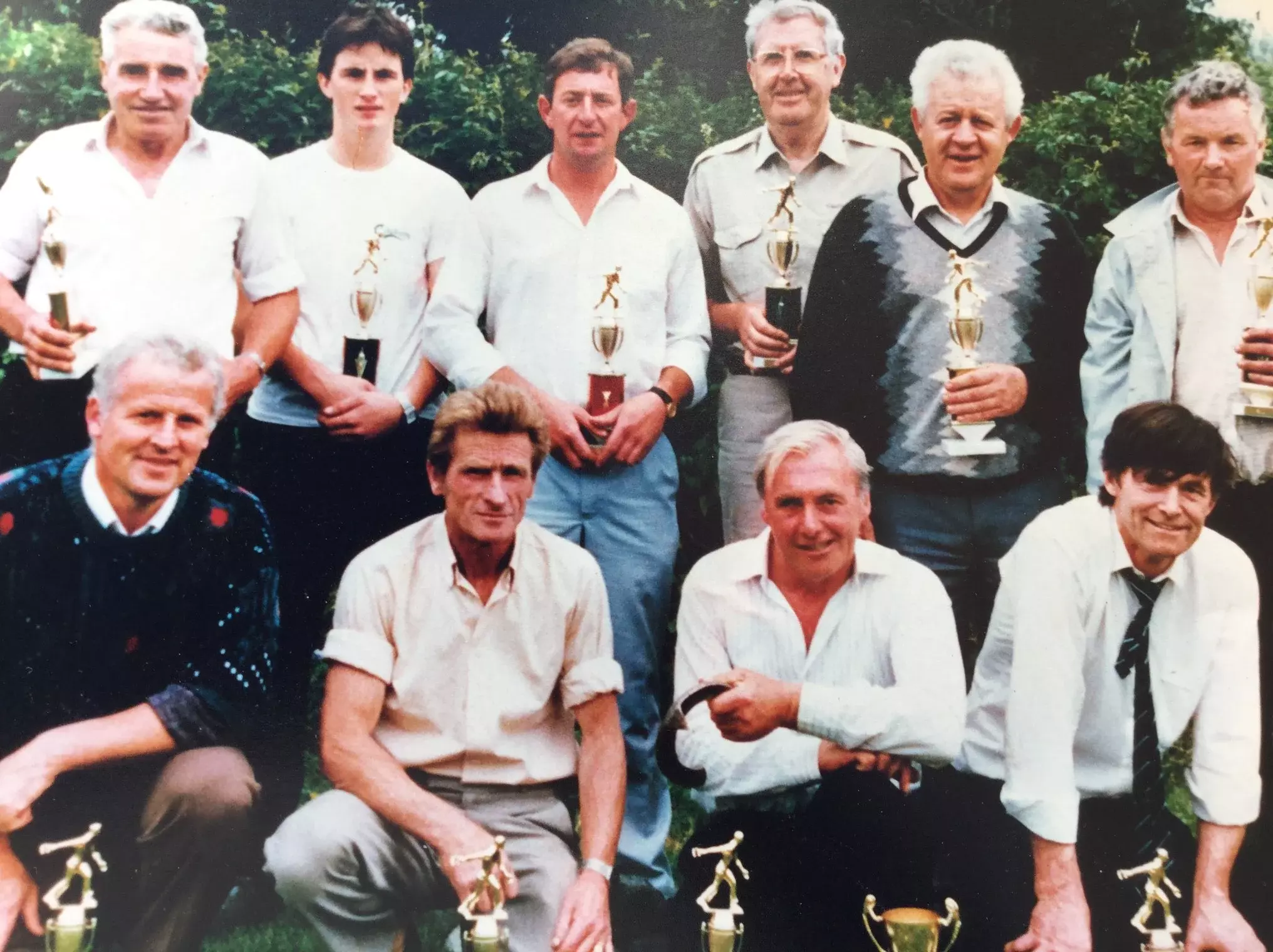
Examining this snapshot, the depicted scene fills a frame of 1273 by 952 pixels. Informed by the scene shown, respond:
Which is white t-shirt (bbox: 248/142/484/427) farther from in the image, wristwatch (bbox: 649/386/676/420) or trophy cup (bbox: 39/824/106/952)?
trophy cup (bbox: 39/824/106/952)

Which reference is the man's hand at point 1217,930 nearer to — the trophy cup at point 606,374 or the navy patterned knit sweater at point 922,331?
the navy patterned knit sweater at point 922,331

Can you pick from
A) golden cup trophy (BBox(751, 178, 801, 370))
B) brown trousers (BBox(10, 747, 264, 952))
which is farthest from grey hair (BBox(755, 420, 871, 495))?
brown trousers (BBox(10, 747, 264, 952))

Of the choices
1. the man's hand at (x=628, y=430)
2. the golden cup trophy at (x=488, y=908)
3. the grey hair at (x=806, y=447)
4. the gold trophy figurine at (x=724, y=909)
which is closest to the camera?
the golden cup trophy at (x=488, y=908)

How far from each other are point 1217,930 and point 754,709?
1.37 m

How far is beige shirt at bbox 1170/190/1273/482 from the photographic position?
156 inches

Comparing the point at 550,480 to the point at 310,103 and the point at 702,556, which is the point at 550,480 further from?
the point at 310,103

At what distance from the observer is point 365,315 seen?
391 centimetres

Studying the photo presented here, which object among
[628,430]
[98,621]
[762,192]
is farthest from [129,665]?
[762,192]

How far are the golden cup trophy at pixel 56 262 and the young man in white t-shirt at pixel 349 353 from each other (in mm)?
532

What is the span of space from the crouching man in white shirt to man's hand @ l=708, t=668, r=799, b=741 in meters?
0.53

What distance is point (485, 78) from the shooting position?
4102 mm

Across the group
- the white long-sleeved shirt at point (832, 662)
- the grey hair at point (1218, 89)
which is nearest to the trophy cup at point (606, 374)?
the white long-sleeved shirt at point (832, 662)

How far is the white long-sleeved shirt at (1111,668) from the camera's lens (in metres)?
3.84

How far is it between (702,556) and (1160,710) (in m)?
1.29
